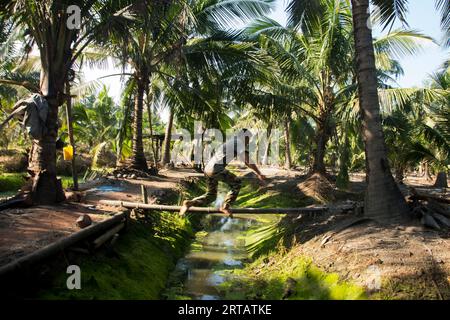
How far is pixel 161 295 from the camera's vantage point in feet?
21.5

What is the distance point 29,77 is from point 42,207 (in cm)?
1681

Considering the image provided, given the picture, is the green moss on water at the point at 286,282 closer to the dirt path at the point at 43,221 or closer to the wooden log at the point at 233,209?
the wooden log at the point at 233,209

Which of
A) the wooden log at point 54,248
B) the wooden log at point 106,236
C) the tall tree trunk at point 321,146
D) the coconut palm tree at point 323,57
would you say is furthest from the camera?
the tall tree trunk at point 321,146

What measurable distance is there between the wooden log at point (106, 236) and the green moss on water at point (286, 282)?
7.10ft

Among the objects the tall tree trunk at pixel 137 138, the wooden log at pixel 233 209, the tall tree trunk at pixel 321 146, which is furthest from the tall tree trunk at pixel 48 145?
the tall tree trunk at pixel 321 146

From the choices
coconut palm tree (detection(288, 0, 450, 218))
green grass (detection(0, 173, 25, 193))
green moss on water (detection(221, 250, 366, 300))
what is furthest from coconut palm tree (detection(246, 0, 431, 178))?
green grass (detection(0, 173, 25, 193))

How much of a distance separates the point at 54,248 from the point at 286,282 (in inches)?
136

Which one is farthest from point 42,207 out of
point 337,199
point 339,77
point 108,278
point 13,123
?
point 13,123

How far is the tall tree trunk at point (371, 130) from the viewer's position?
6.74 m

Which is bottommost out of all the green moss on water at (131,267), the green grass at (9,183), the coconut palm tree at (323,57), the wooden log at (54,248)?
the green moss on water at (131,267)

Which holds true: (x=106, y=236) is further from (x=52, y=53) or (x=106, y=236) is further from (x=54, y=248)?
(x=52, y=53)

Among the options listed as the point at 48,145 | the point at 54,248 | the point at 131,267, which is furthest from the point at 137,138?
the point at 54,248

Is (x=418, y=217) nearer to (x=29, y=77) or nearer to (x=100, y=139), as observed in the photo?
(x=29, y=77)

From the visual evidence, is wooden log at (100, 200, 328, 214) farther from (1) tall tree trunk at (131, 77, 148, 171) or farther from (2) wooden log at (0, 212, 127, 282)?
(1) tall tree trunk at (131, 77, 148, 171)
